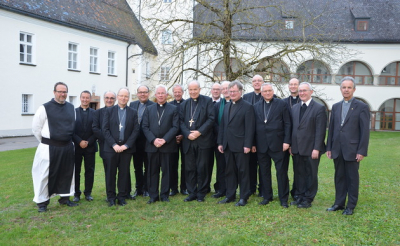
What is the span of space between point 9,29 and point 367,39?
25675 mm

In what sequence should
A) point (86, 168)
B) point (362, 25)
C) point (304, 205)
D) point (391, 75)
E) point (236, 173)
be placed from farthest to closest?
point (391, 75) → point (362, 25) → point (86, 168) → point (236, 173) → point (304, 205)

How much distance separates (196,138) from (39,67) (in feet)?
55.7

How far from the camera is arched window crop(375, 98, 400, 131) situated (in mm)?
31016

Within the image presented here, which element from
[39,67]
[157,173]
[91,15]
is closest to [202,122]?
[157,173]

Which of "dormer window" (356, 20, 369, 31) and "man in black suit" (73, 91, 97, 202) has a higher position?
"dormer window" (356, 20, 369, 31)

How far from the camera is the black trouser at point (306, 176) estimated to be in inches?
231

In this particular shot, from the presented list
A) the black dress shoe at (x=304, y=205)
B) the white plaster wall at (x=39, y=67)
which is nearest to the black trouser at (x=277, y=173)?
the black dress shoe at (x=304, y=205)

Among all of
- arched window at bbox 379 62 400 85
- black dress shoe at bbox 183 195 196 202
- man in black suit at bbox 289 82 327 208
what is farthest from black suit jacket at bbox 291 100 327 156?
arched window at bbox 379 62 400 85

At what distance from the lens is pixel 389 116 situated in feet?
102

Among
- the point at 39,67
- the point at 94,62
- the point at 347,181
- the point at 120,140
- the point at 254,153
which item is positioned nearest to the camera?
the point at 347,181

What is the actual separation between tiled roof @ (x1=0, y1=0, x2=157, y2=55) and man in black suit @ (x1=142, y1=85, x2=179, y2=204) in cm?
1084

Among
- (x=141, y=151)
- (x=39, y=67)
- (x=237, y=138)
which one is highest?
(x=39, y=67)

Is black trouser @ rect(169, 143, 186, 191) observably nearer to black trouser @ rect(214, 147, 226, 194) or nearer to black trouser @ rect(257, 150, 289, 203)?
black trouser @ rect(214, 147, 226, 194)

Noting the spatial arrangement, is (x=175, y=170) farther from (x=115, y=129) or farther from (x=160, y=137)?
(x=115, y=129)
